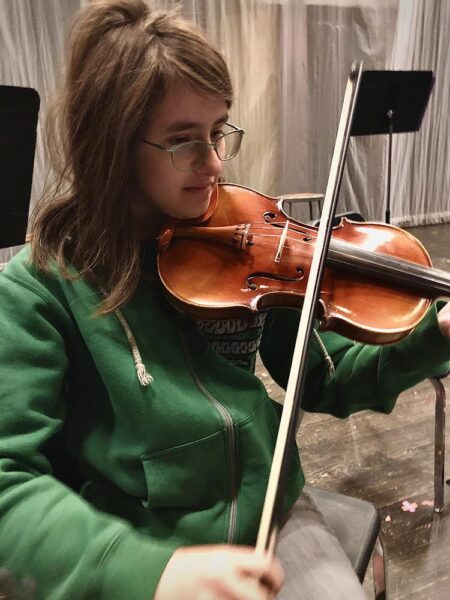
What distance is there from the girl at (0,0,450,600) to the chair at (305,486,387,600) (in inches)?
2.9

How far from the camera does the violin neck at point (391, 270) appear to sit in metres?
0.74

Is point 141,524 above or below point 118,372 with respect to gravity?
below

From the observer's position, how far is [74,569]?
Answer: 1.54 feet

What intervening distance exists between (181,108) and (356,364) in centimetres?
48

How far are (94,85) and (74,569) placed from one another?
0.53 metres

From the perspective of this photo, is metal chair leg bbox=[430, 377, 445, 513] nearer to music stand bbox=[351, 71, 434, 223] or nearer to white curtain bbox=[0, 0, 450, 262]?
music stand bbox=[351, 71, 434, 223]

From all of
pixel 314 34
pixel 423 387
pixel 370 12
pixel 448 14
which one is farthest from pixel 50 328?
pixel 448 14

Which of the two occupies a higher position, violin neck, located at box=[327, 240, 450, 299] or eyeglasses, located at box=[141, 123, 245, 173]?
eyeglasses, located at box=[141, 123, 245, 173]

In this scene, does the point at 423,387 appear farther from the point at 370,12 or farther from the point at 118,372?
the point at 370,12

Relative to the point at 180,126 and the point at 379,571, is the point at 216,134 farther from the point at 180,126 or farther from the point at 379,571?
the point at 379,571

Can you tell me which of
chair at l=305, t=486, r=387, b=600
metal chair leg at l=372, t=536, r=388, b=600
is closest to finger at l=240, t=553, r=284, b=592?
chair at l=305, t=486, r=387, b=600

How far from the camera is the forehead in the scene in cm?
65

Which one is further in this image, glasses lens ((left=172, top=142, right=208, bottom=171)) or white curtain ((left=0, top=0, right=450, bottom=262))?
white curtain ((left=0, top=0, right=450, bottom=262))

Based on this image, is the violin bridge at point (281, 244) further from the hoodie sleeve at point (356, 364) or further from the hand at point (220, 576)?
the hand at point (220, 576)
